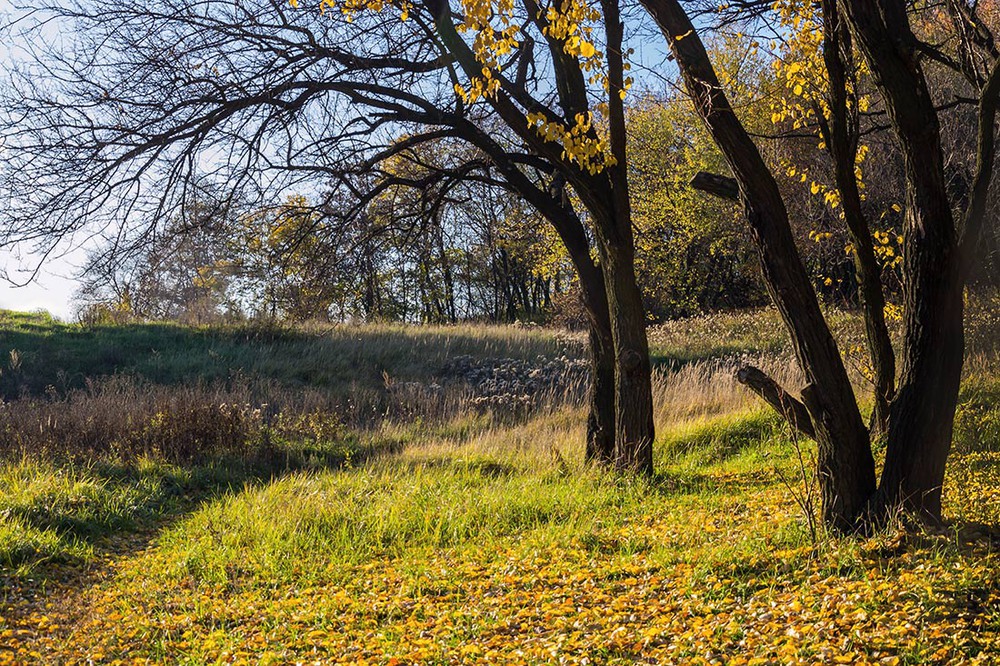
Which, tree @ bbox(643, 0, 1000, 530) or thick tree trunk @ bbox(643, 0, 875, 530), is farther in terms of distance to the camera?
thick tree trunk @ bbox(643, 0, 875, 530)

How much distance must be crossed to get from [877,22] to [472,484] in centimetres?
605

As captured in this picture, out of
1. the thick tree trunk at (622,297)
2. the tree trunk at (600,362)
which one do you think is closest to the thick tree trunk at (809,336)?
the thick tree trunk at (622,297)

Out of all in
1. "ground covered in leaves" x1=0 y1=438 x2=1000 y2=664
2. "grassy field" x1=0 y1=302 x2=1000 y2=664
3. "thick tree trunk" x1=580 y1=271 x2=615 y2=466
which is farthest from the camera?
"thick tree trunk" x1=580 y1=271 x2=615 y2=466

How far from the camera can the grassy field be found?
180 inches

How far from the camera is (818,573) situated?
5000 millimetres

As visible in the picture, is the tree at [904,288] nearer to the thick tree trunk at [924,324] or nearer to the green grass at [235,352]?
the thick tree trunk at [924,324]

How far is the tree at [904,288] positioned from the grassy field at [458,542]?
34 centimetres

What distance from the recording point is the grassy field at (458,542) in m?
4.57

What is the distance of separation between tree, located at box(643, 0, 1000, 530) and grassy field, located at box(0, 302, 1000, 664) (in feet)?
1.11

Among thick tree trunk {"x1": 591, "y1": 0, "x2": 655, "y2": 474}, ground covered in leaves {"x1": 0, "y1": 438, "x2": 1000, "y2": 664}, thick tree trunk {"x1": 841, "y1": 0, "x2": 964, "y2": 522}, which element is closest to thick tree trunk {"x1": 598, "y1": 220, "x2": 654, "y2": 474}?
thick tree trunk {"x1": 591, "y1": 0, "x2": 655, "y2": 474}

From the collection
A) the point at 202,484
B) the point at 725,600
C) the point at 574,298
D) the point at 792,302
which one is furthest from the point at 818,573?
the point at 574,298

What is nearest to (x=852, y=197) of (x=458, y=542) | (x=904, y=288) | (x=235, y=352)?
(x=904, y=288)

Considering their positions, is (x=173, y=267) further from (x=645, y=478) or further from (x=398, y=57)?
(x=645, y=478)

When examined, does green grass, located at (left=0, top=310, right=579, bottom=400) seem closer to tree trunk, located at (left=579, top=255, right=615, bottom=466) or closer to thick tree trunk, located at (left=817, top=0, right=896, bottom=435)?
tree trunk, located at (left=579, top=255, right=615, bottom=466)
